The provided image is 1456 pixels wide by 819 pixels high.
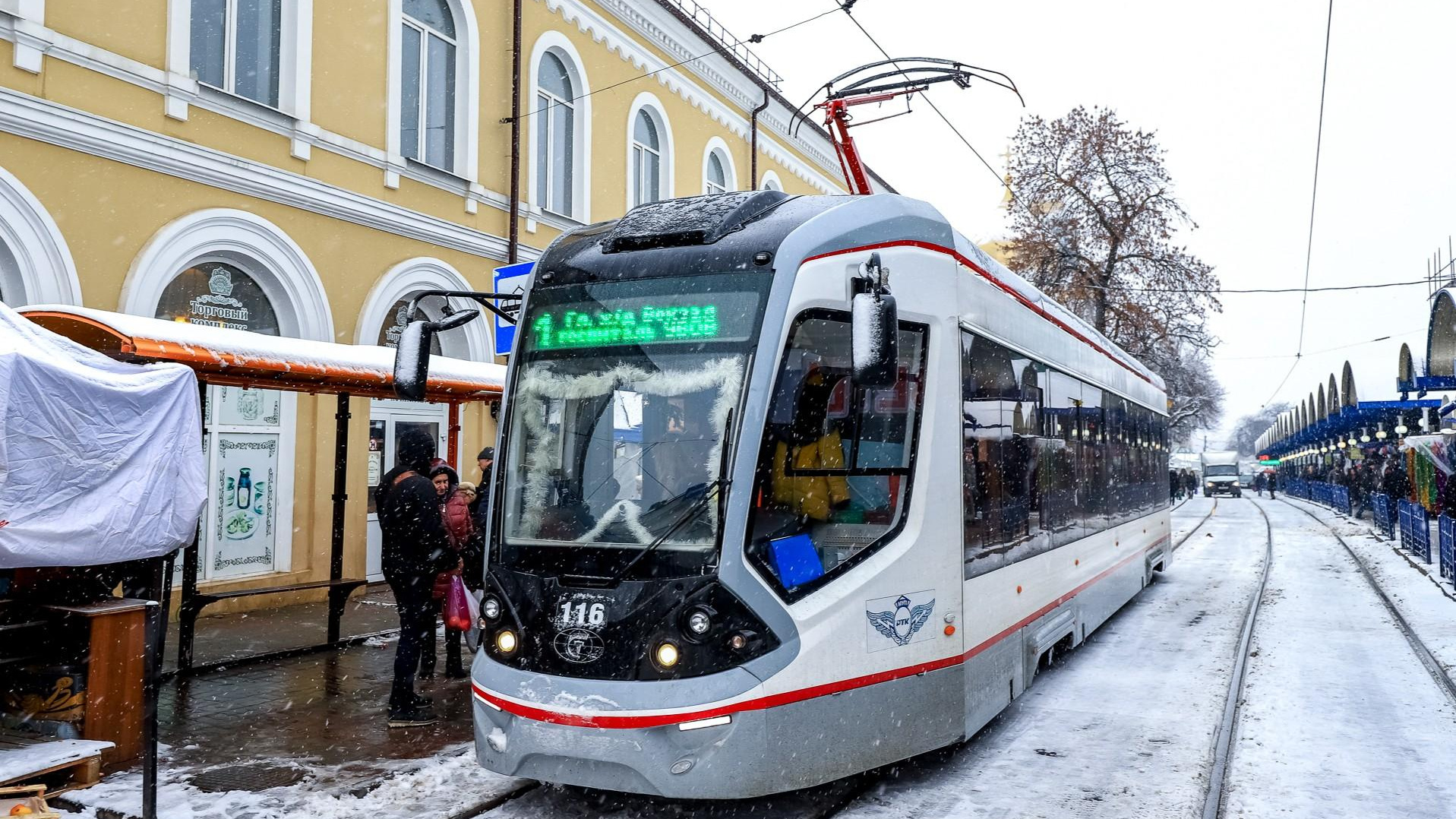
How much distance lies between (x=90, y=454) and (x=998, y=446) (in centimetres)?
507

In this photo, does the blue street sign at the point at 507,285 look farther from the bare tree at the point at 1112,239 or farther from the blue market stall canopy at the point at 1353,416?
the bare tree at the point at 1112,239

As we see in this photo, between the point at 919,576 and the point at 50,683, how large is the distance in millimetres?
4552

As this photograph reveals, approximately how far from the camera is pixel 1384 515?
2525 centimetres

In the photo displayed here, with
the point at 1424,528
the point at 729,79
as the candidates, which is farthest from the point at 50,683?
the point at 1424,528

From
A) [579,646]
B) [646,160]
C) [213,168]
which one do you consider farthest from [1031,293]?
[646,160]

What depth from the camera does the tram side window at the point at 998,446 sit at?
5.75 m

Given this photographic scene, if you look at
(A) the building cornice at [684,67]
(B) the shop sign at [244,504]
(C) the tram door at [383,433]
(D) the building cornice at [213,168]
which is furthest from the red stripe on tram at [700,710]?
(A) the building cornice at [684,67]

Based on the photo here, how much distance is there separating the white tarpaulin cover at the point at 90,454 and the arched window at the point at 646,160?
41.7ft

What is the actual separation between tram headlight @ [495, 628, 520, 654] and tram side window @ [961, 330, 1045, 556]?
7.80ft

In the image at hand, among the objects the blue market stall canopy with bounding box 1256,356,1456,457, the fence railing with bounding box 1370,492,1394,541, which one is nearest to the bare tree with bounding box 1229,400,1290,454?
the blue market stall canopy with bounding box 1256,356,1456,457

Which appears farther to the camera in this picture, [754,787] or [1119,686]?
[1119,686]

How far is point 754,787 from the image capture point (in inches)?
178

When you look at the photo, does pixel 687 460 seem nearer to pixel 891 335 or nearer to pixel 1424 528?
pixel 891 335

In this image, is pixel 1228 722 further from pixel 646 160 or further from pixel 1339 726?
pixel 646 160
